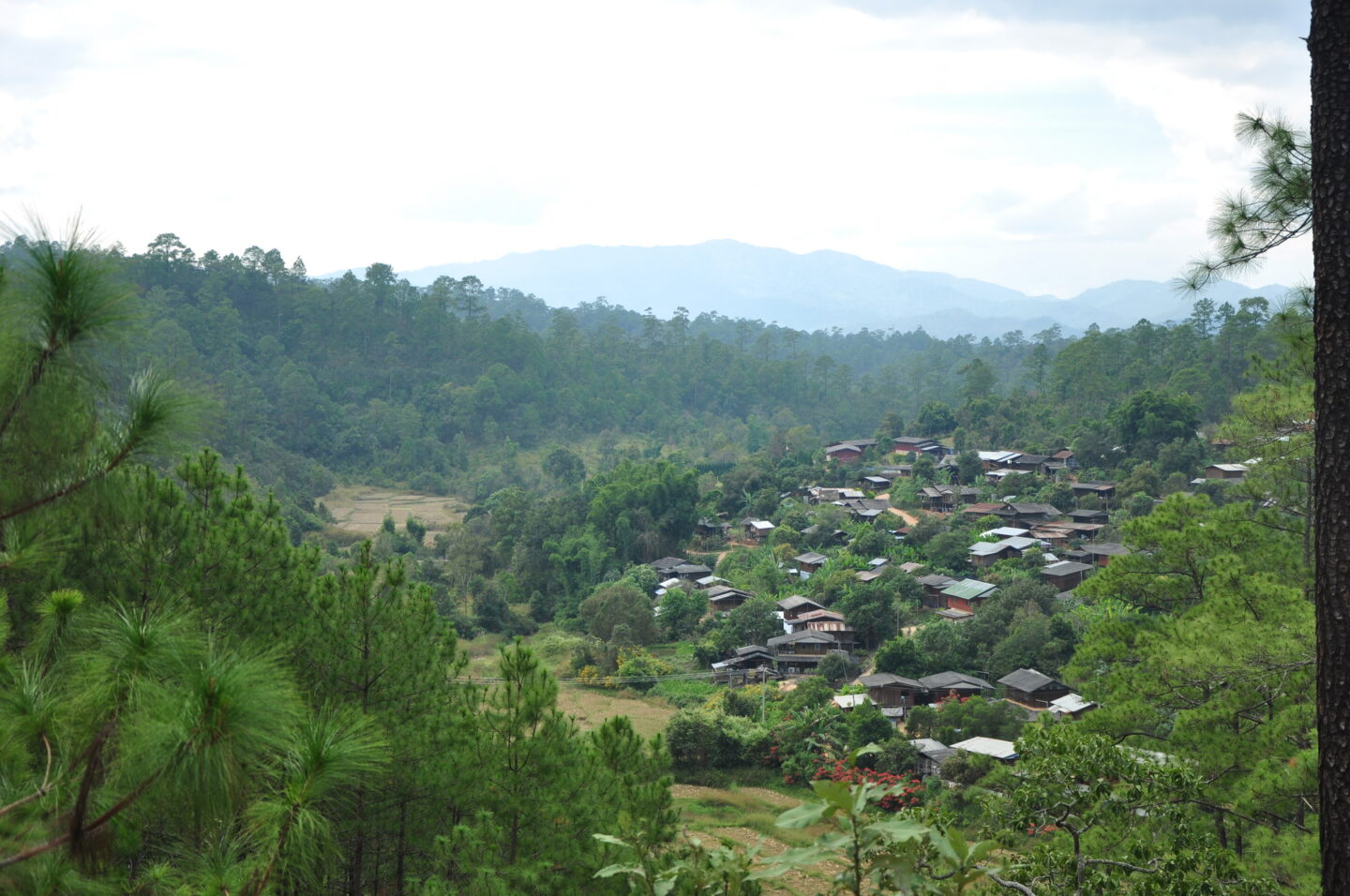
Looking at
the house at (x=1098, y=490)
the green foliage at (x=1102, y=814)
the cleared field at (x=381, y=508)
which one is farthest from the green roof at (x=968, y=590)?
the cleared field at (x=381, y=508)

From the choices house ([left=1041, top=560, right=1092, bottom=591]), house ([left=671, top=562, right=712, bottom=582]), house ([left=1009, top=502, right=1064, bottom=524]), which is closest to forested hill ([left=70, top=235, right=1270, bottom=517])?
house ([left=1009, top=502, right=1064, bottom=524])

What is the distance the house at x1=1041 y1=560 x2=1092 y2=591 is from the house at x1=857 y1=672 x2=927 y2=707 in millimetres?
5937

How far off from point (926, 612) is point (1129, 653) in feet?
38.0

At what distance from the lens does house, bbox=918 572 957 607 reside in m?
19.2

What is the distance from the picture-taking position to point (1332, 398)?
2107 mm

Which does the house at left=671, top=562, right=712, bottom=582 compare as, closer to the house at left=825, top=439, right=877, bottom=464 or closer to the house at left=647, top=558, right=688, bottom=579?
the house at left=647, top=558, right=688, bottom=579

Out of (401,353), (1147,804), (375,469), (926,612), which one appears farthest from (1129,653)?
(401,353)

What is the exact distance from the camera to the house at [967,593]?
18.4 m

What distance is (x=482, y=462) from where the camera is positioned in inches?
1465

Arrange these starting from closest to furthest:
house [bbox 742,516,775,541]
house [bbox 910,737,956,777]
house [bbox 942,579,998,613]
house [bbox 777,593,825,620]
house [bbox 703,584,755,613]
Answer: house [bbox 910,737,956,777], house [bbox 942,579,998,613], house [bbox 777,593,825,620], house [bbox 703,584,755,613], house [bbox 742,516,775,541]

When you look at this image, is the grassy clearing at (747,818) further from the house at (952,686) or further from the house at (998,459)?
the house at (998,459)

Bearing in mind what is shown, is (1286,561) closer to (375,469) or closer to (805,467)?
(805,467)

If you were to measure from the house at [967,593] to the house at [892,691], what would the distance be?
429 cm

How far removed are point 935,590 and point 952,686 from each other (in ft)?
17.1
